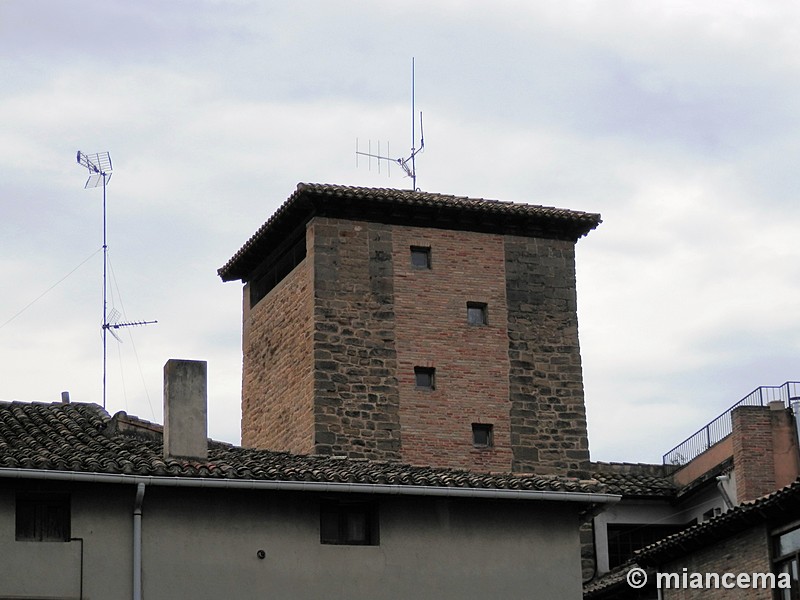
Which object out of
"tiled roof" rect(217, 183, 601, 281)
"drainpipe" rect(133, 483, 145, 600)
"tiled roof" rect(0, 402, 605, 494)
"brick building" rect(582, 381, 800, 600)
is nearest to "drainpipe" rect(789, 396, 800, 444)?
"brick building" rect(582, 381, 800, 600)

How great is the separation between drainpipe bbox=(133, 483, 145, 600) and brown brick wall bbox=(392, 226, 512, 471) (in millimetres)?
12352

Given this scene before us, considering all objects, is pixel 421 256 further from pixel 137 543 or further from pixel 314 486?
pixel 137 543

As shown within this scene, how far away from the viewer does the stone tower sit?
3297 centimetres

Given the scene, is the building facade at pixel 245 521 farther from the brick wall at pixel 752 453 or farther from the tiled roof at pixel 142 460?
the brick wall at pixel 752 453

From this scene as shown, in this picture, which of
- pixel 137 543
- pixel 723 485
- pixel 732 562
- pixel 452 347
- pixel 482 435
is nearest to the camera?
pixel 137 543

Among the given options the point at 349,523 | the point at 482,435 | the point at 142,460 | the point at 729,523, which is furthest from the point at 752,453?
the point at 142,460

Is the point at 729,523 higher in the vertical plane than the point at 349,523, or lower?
higher

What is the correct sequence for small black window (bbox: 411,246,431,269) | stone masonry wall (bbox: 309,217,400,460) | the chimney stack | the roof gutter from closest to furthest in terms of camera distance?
the roof gutter, the chimney stack, stone masonry wall (bbox: 309,217,400,460), small black window (bbox: 411,246,431,269)

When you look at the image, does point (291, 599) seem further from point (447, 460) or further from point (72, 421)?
point (447, 460)

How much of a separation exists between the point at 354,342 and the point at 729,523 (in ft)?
31.5

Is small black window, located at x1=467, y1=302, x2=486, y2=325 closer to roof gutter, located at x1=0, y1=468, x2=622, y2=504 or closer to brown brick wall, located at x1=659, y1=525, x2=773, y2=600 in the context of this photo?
brown brick wall, located at x1=659, y1=525, x2=773, y2=600

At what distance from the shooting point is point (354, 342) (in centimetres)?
3328

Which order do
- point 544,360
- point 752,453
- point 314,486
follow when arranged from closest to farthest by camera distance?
1. point 314,486
2. point 752,453
3. point 544,360

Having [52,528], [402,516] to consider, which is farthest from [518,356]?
[52,528]
